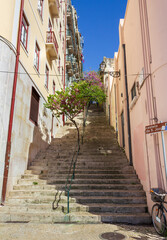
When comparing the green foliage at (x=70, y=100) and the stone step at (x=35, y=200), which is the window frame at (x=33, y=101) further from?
the stone step at (x=35, y=200)

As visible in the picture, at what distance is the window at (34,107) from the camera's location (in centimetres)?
1102

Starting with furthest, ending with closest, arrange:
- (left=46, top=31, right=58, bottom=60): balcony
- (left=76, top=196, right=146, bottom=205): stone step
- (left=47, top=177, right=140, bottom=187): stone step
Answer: (left=46, top=31, right=58, bottom=60): balcony, (left=47, top=177, right=140, bottom=187): stone step, (left=76, top=196, right=146, bottom=205): stone step

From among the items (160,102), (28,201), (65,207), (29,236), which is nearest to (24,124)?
(28,201)

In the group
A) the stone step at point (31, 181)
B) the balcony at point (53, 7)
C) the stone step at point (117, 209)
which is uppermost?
the balcony at point (53, 7)

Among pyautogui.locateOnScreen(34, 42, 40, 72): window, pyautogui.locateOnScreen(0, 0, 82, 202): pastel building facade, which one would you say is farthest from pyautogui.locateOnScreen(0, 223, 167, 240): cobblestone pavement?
pyautogui.locateOnScreen(34, 42, 40, 72): window

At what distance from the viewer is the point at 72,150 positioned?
484 inches

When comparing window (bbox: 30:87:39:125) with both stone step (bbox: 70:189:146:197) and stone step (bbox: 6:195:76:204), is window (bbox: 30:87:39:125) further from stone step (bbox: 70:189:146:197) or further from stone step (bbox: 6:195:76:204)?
stone step (bbox: 70:189:146:197)

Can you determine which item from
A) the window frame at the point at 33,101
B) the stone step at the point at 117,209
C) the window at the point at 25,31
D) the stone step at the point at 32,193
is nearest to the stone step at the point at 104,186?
the stone step at the point at 32,193

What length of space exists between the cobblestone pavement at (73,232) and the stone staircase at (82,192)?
1.39 ft

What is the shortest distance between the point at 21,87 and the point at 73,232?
6.16m

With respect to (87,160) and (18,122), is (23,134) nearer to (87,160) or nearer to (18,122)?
(18,122)

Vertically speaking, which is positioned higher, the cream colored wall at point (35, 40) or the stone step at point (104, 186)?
the cream colored wall at point (35, 40)

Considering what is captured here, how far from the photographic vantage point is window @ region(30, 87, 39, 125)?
11.0m

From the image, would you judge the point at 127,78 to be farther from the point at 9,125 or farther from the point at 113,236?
the point at 113,236
